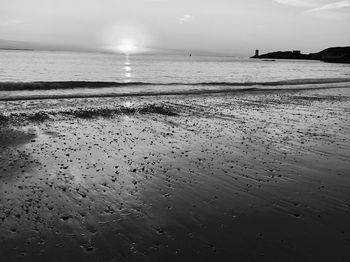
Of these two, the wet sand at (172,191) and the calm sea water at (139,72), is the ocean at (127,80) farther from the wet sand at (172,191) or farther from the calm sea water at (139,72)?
the wet sand at (172,191)

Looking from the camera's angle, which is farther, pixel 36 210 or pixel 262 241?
pixel 36 210

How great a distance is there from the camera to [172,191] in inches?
330

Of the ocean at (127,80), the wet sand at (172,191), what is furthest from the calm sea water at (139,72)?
the wet sand at (172,191)

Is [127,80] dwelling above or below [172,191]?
below

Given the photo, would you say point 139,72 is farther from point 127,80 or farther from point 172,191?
point 172,191

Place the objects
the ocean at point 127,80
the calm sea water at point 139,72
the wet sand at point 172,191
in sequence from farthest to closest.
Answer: the calm sea water at point 139,72
the ocean at point 127,80
the wet sand at point 172,191

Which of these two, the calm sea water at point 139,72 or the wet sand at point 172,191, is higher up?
the wet sand at point 172,191

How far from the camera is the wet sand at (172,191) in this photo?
5977mm

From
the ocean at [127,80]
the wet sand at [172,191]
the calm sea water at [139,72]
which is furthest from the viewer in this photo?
the calm sea water at [139,72]

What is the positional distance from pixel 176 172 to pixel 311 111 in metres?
14.5

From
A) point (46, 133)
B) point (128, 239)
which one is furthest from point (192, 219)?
point (46, 133)

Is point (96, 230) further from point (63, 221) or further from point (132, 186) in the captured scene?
point (132, 186)

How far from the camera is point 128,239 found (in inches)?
242

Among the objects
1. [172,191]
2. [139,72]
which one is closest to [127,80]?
[139,72]
